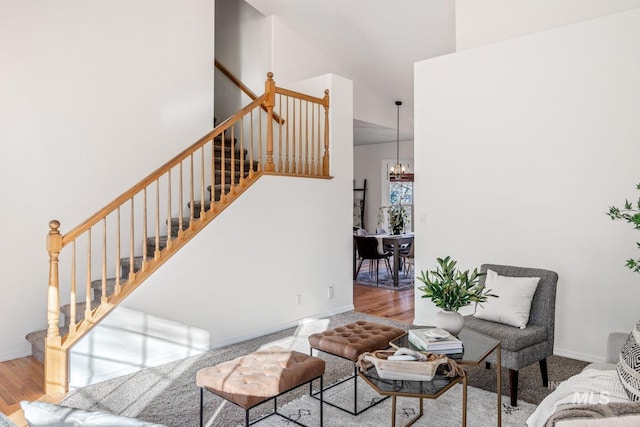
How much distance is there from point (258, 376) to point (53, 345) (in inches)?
66.6

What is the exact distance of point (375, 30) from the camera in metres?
6.21

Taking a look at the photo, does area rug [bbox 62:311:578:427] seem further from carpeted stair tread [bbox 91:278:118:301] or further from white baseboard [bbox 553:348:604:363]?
carpeted stair tread [bbox 91:278:118:301]

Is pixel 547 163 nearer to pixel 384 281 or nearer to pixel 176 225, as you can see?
pixel 176 225

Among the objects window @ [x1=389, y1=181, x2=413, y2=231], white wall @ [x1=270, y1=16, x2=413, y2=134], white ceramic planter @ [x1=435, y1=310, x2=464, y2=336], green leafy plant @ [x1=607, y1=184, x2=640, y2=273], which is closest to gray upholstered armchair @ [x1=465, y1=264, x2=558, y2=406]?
white ceramic planter @ [x1=435, y1=310, x2=464, y2=336]

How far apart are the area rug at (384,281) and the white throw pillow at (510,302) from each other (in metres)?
3.47

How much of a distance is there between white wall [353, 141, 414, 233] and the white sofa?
311 inches

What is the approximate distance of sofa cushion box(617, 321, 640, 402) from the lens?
6.07ft

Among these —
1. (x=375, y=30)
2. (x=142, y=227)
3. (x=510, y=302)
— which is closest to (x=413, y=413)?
(x=510, y=302)

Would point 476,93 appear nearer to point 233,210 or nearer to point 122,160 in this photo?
point 233,210

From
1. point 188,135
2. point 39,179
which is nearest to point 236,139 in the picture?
point 188,135

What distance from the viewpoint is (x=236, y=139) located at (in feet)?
20.7

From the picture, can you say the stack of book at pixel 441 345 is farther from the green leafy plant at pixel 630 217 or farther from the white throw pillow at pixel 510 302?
the green leafy plant at pixel 630 217

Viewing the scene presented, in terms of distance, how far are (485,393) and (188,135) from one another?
13.5 feet

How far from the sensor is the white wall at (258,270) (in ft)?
11.7
